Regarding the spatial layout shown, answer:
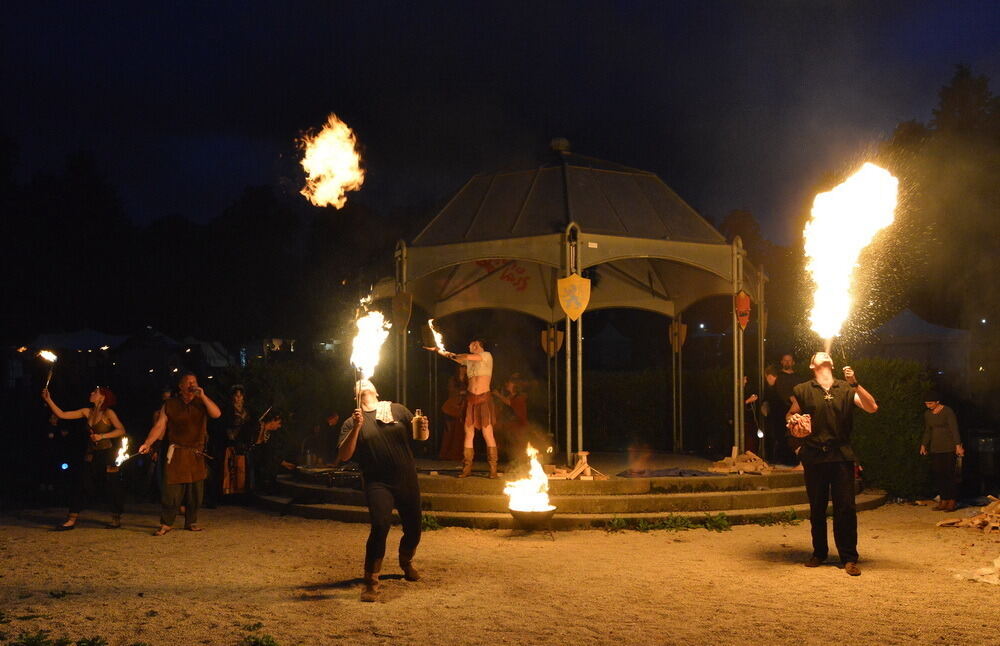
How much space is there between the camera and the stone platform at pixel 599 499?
11.5m

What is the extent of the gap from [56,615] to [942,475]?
37.0ft

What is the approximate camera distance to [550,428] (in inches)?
691

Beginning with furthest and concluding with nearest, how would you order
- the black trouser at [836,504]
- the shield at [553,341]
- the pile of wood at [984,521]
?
the shield at [553,341] < the pile of wood at [984,521] < the black trouser at [836,504]

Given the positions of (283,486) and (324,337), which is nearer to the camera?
(283,486)

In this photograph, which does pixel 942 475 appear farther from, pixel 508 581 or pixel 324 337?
pixel 324 337

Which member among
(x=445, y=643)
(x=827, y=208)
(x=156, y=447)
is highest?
(x=827, y=208)

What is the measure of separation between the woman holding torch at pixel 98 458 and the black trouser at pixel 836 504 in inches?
325

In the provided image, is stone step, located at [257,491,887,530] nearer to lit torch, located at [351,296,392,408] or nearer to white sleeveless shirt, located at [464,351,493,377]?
white sleeveless shirt, located at [464,351,493,377]

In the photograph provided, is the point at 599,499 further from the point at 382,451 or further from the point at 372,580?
the point at 372,580

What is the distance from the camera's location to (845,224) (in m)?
10.4

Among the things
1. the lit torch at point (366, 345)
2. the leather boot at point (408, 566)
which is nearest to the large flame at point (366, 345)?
the lit torch at point (366, 345)

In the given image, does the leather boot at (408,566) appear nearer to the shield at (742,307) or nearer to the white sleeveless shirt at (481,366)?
the white sleeveless shirt at (481,366)

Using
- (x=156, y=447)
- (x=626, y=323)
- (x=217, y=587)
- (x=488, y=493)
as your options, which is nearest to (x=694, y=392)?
(x=488, y=493)

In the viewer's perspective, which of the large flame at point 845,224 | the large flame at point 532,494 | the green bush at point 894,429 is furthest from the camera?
the green bush at point 894,429
